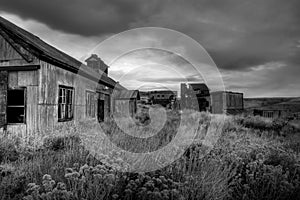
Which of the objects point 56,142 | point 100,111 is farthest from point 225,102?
point 56,142

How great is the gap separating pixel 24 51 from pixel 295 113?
73.2 feet

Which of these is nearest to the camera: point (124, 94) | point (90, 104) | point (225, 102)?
point (90, 104)

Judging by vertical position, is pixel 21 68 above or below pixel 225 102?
above

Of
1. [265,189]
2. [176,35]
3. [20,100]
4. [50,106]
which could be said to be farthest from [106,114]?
[265,189]

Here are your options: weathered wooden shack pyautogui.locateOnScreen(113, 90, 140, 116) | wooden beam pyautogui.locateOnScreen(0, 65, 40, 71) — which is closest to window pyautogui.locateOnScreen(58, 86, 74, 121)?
wooden beam pyautogui.locateOnScreen(0, 65, 40, 71)

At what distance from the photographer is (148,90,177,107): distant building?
123 feet

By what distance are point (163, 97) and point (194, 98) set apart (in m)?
10.6

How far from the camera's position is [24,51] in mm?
8078

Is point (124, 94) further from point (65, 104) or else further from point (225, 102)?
point (225, 102)

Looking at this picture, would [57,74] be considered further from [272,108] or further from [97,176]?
[272,108]

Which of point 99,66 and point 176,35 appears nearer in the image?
point 176,35

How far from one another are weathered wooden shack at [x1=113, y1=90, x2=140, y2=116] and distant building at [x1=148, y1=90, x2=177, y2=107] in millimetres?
16188

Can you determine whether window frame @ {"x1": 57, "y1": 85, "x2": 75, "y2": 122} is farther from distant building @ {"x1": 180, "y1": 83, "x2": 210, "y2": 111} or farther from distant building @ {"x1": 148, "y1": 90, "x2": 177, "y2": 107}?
distant building @ {"x1": 148, "y1": 90, "x2": 177, "y2": 107}

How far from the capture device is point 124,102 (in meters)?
19.9
